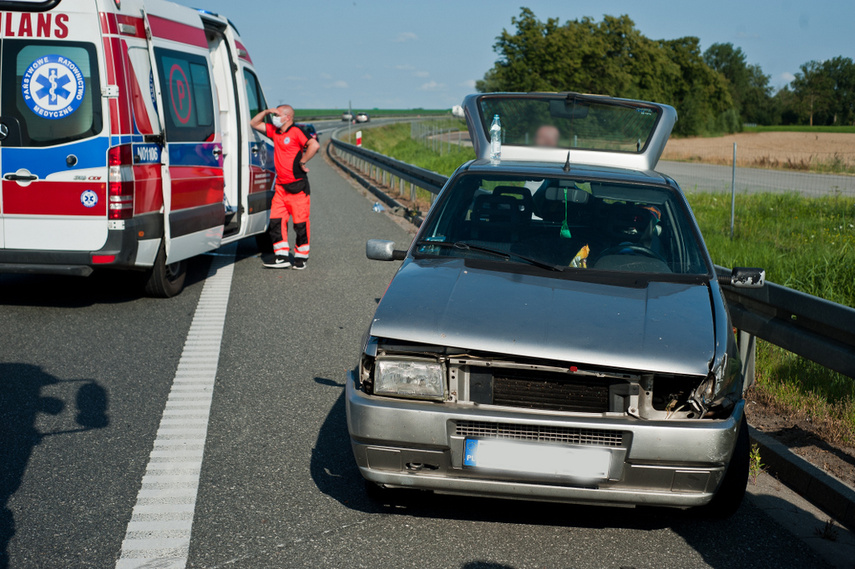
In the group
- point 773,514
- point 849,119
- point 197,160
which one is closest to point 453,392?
point 773,514

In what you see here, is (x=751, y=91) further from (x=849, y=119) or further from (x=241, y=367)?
(x=241, y=367)

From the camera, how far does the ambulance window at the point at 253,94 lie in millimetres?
10735

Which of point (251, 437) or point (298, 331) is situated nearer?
point (251, 437)

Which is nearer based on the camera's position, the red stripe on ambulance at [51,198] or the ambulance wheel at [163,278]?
the red stripe on ambulance at [51,198]

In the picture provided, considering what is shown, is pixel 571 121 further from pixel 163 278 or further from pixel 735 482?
pixel 163 278

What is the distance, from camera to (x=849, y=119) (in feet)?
247

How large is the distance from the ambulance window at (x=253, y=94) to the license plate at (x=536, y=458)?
8.00 metres

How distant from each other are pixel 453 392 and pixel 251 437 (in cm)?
171

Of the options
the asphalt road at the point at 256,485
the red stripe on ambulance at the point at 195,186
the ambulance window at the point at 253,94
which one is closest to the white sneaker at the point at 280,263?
the red stripe on ambulance at the point at 195,186

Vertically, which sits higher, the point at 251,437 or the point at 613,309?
the point at 613,309

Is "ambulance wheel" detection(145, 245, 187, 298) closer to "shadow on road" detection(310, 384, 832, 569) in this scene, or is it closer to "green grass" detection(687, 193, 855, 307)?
"shadow on road" detection(310, 384, 832, 569)

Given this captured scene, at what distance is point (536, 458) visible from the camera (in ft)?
11.1

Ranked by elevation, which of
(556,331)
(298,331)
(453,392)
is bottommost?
(298,331)

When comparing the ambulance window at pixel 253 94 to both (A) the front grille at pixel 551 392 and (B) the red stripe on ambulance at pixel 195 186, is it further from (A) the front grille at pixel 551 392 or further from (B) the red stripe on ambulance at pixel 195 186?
(A) the front grille at pixel 551 392
